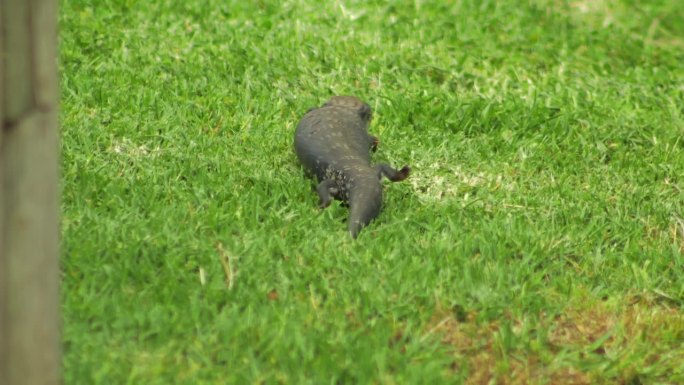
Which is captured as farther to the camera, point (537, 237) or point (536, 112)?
point (536, 112)

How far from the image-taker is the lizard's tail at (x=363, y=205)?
499 cm

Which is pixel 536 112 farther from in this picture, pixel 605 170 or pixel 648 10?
pixel 648 10

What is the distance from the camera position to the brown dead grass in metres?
4.08

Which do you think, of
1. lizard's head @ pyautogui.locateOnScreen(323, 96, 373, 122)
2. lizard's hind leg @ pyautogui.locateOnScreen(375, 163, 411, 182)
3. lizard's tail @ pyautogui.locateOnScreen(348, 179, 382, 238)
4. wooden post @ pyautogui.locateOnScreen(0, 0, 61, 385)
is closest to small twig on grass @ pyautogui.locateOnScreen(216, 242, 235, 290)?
lizard's tail @ pyautogui.locateOnScreen(348, 179, 382, 238)

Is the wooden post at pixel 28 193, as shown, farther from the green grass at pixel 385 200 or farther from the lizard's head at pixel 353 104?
the lizard's head at pixel 353 104

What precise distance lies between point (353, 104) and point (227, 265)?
2124 millimetres

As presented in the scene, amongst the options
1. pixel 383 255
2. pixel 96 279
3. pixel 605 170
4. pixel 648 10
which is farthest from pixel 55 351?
pixel 648 10

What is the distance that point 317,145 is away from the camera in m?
5.71

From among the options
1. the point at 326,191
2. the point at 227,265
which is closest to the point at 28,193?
the point at 227,265

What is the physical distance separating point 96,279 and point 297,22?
13.3 ft

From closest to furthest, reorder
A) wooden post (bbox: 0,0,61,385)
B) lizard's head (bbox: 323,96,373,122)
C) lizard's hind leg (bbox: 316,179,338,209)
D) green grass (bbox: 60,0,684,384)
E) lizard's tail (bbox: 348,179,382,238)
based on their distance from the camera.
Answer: wooden post (bbox: 0,0,61,385) → green grass (bbox: 60,0,684,384) → lizard's tail (bbox: 348,179,382,238) → lizard's hind leg (bbox: 316,179,338,209) → lizard's head (bbox: 323,96,373,122)

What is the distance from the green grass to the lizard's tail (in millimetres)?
81

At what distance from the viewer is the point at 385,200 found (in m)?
5.46

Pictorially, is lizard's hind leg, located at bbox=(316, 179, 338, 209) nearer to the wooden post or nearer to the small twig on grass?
the small twig on grass
